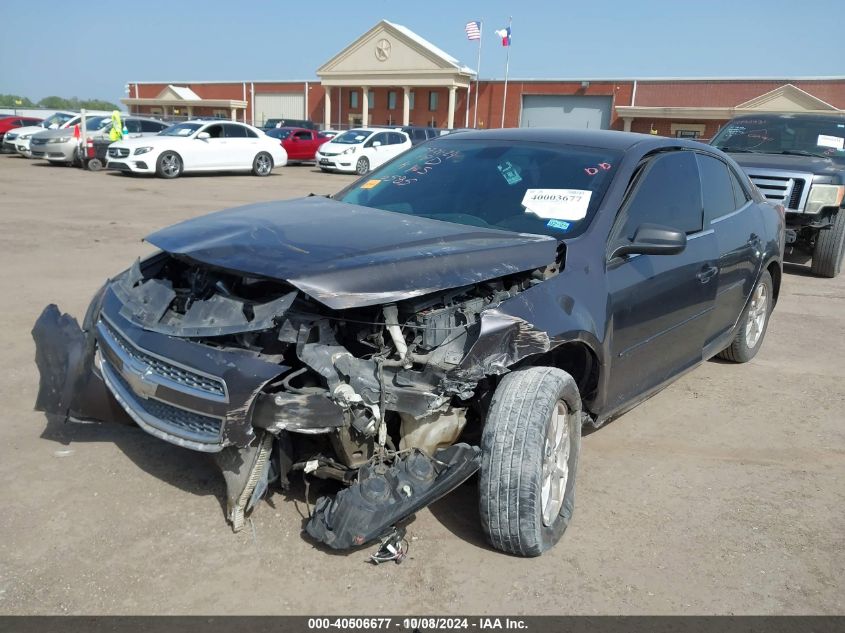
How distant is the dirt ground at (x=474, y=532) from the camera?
2631mm

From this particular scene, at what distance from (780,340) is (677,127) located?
39596 mm

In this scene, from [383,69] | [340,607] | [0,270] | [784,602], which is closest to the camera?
[340,607]

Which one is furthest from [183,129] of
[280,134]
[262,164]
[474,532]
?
[474,532]

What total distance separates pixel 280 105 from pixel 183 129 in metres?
39.2

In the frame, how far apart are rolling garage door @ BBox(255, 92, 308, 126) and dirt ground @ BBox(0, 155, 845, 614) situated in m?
53.2

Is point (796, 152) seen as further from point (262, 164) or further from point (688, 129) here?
point (688, 129)

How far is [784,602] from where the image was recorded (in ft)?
8.94

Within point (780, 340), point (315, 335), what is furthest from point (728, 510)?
point (780, 340)

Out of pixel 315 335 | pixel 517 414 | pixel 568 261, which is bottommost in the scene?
pixel 517 414

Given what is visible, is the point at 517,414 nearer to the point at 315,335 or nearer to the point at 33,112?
the point at 315,335

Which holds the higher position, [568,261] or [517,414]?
[568,261]

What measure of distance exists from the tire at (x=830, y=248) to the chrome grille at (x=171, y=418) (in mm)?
8542

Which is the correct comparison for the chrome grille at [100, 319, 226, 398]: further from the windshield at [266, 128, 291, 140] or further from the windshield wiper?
the windshield at [266, 128, 291, 140]

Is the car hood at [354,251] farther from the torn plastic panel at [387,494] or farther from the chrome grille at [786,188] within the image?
the chrome grille at [786,188]
